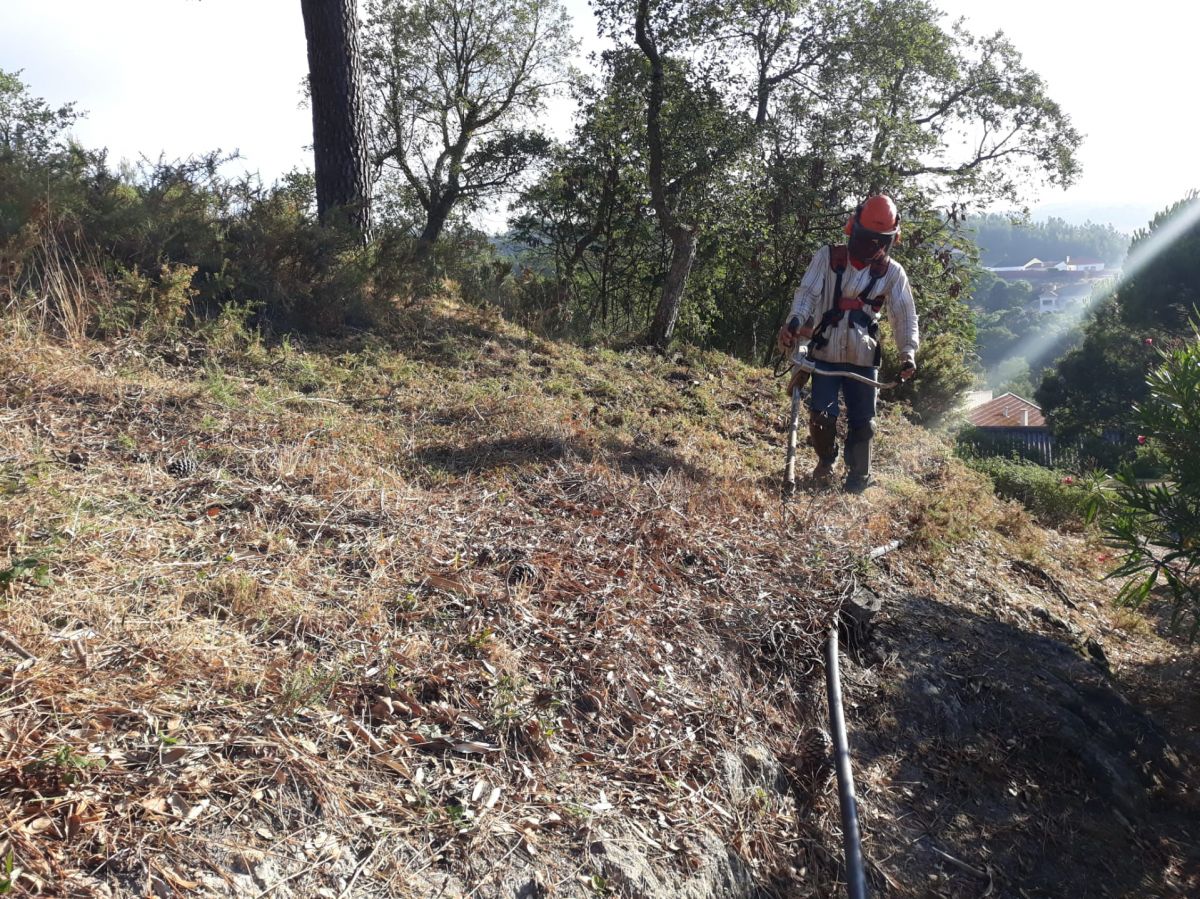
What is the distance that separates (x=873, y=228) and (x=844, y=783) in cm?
389

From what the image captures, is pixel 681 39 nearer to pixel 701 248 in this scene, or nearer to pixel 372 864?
pixel 701 248

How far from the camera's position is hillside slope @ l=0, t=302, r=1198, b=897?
245 centimetres

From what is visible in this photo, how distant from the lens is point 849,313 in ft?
20.4

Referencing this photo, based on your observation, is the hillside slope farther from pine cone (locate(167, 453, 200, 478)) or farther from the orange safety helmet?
the orange safety helmet

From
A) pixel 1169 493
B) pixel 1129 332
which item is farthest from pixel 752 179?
pixel 1129 332

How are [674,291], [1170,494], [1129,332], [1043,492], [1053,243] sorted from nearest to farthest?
[1170,494]
[1043,492]
[674,291]
[1129,332]
[1053,243]

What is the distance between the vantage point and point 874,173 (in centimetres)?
1281

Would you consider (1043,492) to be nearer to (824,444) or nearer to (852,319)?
(824,444)

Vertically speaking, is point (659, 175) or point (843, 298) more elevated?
point (659, 175)

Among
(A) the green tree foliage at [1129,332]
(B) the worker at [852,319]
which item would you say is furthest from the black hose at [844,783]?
(A) the green tree foliage at [1129,332]

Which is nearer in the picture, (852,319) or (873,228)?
(873,228)

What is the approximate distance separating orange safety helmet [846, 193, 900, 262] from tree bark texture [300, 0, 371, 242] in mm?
4463

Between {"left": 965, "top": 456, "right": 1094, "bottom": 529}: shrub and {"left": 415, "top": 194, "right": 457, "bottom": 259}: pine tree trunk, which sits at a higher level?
{"left": 415, "top": 194, "right": 457, "bottom": 259}: pine tree trunk

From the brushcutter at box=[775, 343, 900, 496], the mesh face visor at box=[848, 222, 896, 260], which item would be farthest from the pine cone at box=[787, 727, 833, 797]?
the mesh face visor at box=[848, 222, 896, 260]
